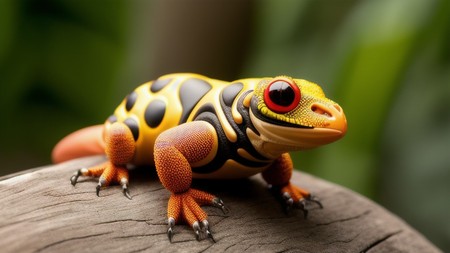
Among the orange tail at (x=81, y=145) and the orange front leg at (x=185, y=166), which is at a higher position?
the orange front leg at (x=185, y=166)

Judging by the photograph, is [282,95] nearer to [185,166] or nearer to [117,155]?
[185,166]

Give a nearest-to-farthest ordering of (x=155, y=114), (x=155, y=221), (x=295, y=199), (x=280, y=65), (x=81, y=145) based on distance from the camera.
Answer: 1. (x=155, y=221)
2. (x=155, y=114)
3. (x=295, y=199)
4. (x=81, y=145)
5. (x=280, y=65)

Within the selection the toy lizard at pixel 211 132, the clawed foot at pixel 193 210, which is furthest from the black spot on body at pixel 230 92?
the clawed foot at pixel 193 210

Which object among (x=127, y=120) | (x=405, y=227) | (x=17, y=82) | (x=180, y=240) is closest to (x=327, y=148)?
(x=405, y=227)

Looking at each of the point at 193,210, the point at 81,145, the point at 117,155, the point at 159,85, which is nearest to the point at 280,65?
the point at 81,145

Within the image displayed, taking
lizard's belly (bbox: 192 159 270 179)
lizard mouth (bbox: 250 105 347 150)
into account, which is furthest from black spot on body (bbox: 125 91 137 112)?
lizard mouth (bbox: 250 105 347 150)

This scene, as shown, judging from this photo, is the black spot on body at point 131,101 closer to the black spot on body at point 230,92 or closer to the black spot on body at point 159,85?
the black spot on body at point 159,85

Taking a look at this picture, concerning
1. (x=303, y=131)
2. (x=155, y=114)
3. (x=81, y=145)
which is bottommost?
(x=81, y=145)
